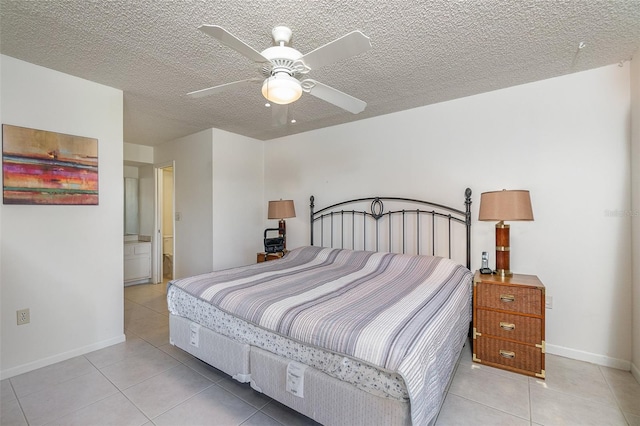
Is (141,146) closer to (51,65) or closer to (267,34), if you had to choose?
(51,65)

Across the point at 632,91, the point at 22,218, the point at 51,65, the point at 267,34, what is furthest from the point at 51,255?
the point at 632,91

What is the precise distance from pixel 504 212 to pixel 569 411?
132 centimetres

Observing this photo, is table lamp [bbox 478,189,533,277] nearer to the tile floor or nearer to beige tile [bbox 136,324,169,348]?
the tile floor

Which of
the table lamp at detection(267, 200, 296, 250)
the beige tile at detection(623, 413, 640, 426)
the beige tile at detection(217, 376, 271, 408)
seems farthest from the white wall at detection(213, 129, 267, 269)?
the beige tile at detection(623, 413, 640, 426)

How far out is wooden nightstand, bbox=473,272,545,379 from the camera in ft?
7.00

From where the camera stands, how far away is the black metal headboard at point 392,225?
3027 mm

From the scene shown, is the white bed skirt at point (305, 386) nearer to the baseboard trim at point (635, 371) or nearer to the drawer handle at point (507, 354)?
the drawer handle at point (507, 354)

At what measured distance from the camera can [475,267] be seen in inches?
113

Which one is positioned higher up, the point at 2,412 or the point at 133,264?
the point at 133,264

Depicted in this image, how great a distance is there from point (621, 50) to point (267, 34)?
8.28 ft

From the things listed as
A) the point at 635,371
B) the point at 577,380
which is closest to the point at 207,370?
the point at 577,380

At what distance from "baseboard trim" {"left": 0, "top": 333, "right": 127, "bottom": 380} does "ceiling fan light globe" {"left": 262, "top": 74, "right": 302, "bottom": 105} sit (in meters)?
2.74

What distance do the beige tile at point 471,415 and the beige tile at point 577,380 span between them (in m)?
0.54

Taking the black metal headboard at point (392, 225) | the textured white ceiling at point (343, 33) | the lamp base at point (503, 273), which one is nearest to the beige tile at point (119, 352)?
the black metal headboard at point (392, 225)
